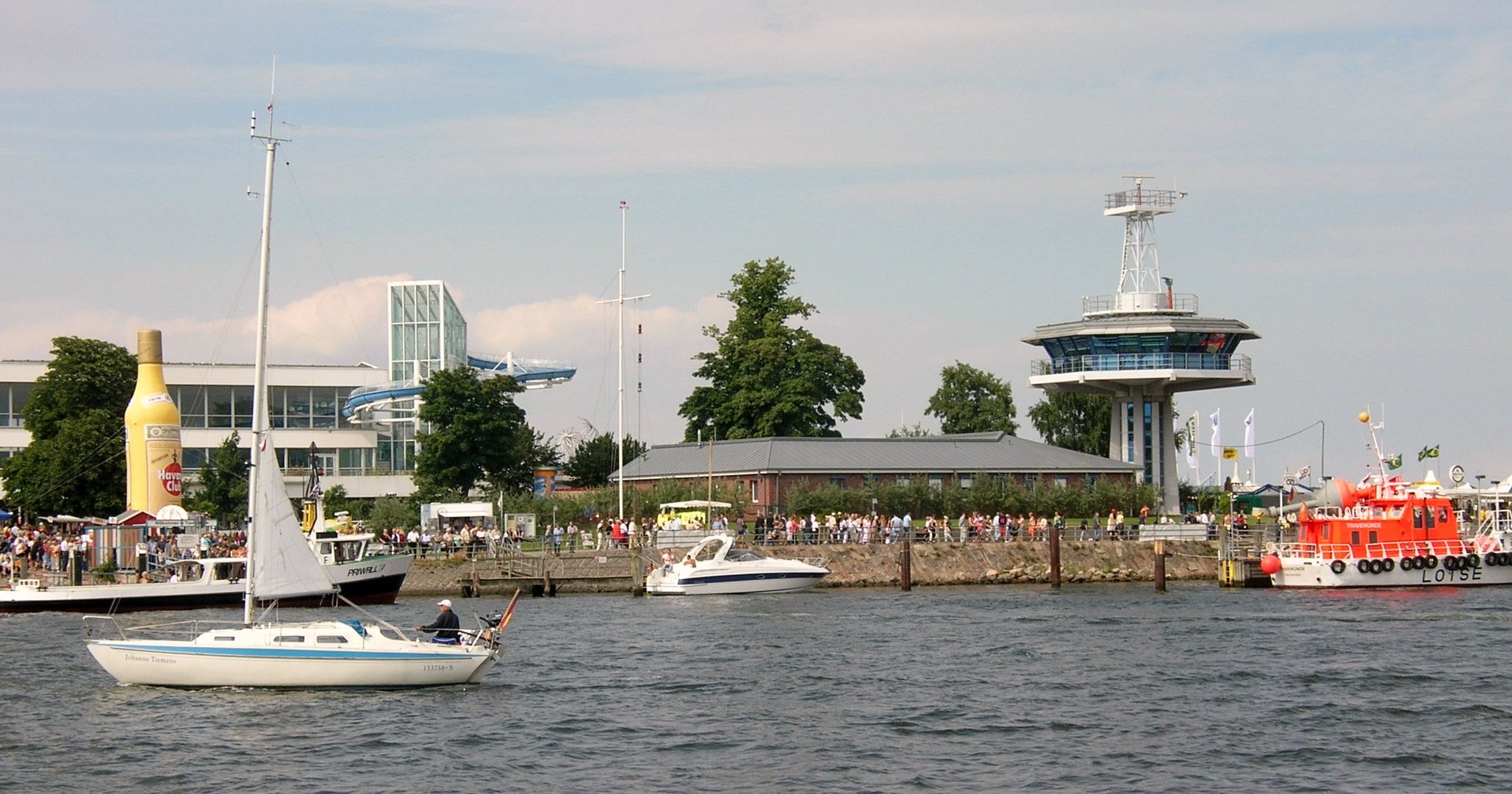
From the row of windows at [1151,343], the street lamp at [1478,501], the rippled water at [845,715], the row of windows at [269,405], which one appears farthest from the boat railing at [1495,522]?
the row of windows at [269,405]

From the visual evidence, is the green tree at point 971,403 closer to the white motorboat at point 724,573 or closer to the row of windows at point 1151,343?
the row of windows at point 1151,343

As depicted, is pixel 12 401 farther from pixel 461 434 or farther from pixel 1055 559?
pixel 1055 559

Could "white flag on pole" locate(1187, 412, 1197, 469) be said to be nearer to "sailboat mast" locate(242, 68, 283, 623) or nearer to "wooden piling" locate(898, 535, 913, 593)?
"wooden piling" locate(898, 535, 913, 593)

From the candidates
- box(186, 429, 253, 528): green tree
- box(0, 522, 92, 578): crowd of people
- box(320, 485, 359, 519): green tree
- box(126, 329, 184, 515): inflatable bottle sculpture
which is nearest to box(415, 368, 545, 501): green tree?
box(320, 485, 359, 519): green tree

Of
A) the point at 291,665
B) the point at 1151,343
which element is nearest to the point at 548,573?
the point at 291,665

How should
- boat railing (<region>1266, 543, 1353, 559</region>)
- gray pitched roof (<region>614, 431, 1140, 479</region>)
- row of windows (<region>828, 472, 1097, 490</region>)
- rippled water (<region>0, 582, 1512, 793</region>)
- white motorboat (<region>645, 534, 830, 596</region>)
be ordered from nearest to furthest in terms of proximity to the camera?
rippled water (<region>0, 582, 1512, 793</region>), white motorboat (<region>645, 534, 830, 596</region>), boat railing (<region>1266, 543, 1353, 559</region>), row of windows (<region>828, 472, 1097, 490</region>), gray pitched roof (<region>614, 431, 1140, 479</region>)

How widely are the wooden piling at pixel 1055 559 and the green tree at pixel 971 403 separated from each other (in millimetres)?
48612

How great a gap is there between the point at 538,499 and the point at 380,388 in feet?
89.7

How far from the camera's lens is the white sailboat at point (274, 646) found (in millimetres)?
36938

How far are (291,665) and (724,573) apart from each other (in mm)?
29501

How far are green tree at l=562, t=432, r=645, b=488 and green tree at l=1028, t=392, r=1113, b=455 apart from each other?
97.2 feet

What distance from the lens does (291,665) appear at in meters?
36.9

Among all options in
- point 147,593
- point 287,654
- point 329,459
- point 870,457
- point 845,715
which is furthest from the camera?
point 329,459

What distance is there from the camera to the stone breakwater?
224 ft
